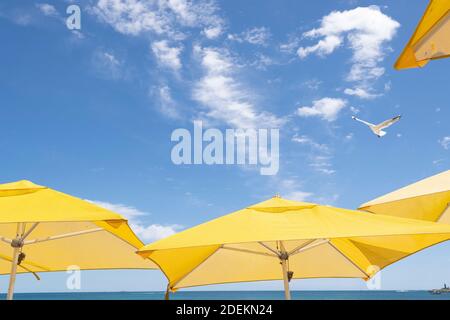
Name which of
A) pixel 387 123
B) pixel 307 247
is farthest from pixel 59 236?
pixel 387 123

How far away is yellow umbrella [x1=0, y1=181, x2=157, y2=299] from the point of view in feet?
16.1

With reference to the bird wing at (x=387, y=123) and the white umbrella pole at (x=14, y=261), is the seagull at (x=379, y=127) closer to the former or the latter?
the bird wing at (x=387, y=123)

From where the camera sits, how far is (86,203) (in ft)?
17.3

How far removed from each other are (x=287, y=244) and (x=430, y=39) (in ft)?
12.8

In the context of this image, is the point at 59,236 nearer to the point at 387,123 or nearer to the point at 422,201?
the point at 422,201

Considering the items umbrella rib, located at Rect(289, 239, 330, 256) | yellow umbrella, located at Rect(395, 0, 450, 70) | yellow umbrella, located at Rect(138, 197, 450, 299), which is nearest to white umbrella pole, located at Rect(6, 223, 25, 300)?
yellow umbrella, located at Rect(138, 197, 450, 299)

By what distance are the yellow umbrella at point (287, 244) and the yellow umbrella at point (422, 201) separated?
20.3 inches

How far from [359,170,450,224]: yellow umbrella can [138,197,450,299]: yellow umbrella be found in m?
0.52

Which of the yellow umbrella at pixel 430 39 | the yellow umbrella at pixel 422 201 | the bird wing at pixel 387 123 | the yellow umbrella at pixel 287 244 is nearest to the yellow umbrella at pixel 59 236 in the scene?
the yellow umbrella at pixel 287 244

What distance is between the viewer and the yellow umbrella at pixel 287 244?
4.26m

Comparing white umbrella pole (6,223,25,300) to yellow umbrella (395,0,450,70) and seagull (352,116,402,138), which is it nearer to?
yellow umbrella (395,0,450,70)

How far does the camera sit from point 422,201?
20.4 feet

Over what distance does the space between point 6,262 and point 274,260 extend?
14.7 feet
